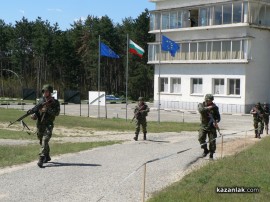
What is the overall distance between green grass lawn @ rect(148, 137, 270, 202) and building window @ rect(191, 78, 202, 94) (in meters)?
38.5

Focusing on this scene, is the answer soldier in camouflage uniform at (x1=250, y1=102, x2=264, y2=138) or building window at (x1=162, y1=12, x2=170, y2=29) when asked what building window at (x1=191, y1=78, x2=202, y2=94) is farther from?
soldier in camouflage uniform at (x1=250, y1=102, x2=264, y2=138)

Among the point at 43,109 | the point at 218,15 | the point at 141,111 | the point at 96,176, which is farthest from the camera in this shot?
the point at 218,15

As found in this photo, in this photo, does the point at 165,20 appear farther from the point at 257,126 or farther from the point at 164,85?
the point at 257,126

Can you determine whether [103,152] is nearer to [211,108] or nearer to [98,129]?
[211,108]

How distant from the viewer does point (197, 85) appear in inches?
2077

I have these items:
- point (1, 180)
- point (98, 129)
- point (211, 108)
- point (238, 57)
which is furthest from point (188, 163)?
point (238, 57)

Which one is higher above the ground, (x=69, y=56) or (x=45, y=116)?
(x=69, y=56)

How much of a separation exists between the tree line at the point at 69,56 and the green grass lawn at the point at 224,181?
68752 mm

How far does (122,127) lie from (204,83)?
23.1m

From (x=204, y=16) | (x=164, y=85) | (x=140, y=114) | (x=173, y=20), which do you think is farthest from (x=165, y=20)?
(x=140, y=114)

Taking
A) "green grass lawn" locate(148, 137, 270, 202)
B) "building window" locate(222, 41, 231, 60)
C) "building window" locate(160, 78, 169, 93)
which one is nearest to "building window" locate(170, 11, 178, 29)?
"building window" locate(160, 78, 169, 93)

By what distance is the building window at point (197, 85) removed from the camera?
5238 cm

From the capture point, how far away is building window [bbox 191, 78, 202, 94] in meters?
52.4

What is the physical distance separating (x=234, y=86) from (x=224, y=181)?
40.1m
